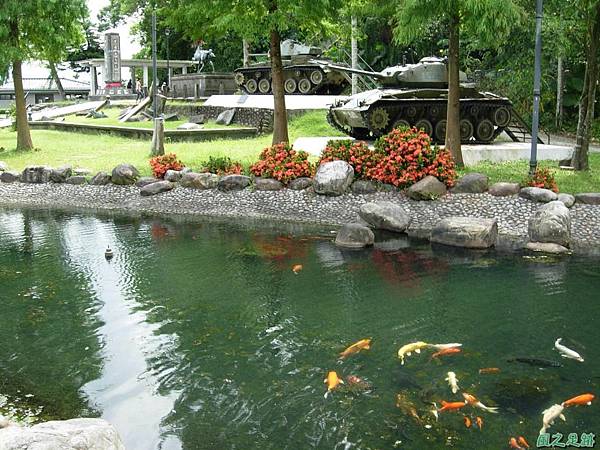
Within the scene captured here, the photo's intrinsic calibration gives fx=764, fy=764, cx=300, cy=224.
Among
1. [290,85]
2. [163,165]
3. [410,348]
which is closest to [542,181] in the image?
[410,348]

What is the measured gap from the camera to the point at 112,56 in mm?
35906

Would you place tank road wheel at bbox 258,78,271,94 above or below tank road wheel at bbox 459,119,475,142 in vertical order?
above

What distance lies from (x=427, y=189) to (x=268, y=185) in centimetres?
333

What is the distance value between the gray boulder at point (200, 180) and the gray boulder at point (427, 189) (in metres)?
4.33

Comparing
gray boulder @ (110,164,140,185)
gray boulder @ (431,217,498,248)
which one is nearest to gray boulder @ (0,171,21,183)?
gray boulder @ (110,164,140,185)

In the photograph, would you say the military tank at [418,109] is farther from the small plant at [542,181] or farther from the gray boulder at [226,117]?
the gray boulder at [226,117]

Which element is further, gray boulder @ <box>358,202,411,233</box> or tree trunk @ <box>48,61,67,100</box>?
tree trunk @ <box>48,61,67,100</box>

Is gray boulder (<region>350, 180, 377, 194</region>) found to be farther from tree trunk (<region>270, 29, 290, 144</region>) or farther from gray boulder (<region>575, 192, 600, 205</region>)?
tree trunk (<region>270, 29, 290, 144</region>)

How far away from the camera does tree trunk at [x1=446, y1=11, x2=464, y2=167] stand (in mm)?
15602

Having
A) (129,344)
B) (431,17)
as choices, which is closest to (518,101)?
(431,17)

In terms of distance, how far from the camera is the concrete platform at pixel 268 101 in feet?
89.2

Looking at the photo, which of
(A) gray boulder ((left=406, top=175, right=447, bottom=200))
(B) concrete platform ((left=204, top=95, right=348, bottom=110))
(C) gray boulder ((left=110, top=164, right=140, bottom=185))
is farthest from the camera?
(B) concrete platform ((left=204, top=95, right=348, bottom=110))

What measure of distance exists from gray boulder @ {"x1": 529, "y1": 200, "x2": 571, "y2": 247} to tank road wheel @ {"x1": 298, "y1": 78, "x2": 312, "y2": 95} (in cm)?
1933

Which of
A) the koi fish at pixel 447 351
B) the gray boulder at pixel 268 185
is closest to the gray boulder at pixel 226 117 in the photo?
the gray boulder at pixel 268 185
